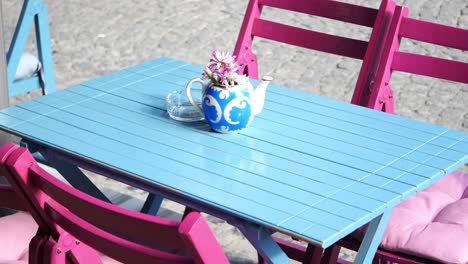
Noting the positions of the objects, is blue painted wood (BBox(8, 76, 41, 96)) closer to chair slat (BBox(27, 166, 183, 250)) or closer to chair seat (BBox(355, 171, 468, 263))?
chair seat (BBox(355, 171, 468, 263))

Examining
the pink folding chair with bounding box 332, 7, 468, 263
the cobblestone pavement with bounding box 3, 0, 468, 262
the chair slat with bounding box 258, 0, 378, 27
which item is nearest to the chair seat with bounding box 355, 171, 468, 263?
the pink folding chair with bounding box 332, 7, 468, 263

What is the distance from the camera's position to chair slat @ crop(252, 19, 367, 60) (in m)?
3.87

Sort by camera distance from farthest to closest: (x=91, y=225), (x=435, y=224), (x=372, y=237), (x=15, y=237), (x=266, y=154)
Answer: (x=435, y=224) → (x=15, y=237) → (x=266, y=154) → (x=372, y=237) → (x=91, y=225)

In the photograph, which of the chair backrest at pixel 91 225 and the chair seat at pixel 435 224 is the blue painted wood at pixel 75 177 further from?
the chair seat at pixel 435 224

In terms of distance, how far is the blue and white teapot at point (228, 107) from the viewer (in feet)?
9.62

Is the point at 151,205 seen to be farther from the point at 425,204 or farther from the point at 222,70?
the point at 425,204

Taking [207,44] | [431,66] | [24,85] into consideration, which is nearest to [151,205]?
[431,66]

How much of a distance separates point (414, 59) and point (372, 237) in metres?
1.25

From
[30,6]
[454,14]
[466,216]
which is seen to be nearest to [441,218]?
[466,216]

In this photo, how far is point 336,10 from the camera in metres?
3.94

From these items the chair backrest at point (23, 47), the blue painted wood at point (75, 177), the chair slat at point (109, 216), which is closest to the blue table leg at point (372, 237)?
the chair slat at point (109, 216)

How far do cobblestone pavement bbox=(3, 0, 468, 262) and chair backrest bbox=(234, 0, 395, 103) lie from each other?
6.29ft

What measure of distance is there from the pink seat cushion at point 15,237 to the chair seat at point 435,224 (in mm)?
1067

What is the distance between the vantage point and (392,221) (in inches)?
121
